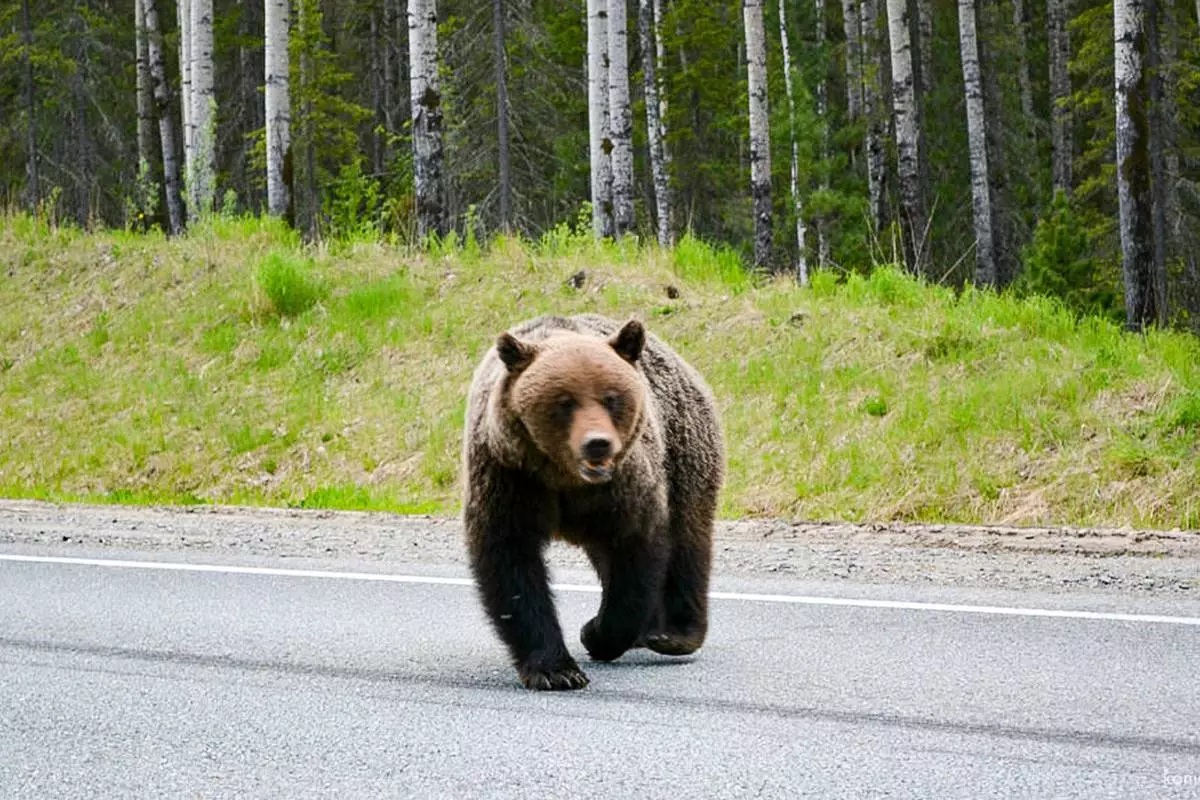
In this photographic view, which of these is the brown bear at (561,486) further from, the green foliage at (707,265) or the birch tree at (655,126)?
the birch tree at (655,126)

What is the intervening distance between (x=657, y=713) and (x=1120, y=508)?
6.84 meters

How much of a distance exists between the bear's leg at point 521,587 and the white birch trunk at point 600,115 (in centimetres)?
1531

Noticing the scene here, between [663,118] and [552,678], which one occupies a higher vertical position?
[663,118]

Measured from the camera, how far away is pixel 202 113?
22297 mm

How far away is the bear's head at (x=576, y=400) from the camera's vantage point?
5336 millimetres

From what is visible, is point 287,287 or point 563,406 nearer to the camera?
point 563,406

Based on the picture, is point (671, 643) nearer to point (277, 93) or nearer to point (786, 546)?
point (786, 546)

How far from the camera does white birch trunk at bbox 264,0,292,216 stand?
70.6ft

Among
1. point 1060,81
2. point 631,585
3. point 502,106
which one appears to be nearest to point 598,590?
point 631,585

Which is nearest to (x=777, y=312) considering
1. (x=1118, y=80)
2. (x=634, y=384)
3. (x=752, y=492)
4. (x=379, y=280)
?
(x=752, y=492)

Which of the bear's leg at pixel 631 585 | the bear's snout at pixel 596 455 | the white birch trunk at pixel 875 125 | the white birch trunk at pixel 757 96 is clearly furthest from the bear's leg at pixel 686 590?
the white birch trunk at pixel 875 125

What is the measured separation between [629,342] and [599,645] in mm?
1238

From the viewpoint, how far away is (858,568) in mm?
9164

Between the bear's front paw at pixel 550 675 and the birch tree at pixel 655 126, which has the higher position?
the birch tree at pixel 655 126
